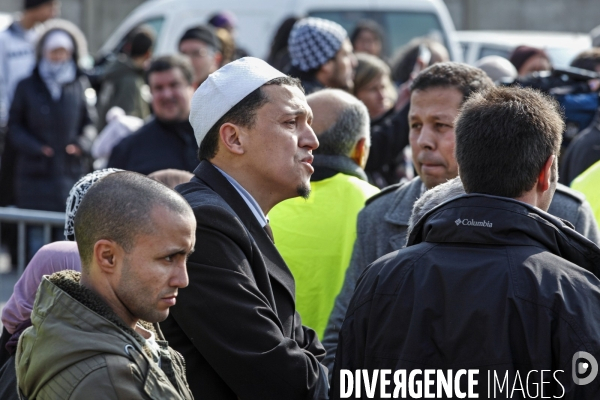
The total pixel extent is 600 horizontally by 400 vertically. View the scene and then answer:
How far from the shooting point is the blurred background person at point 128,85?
9656 millimetres

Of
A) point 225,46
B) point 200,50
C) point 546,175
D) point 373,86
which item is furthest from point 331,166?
point 225,46

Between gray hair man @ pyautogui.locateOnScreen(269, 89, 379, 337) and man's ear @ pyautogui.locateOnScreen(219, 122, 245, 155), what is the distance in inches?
34.6

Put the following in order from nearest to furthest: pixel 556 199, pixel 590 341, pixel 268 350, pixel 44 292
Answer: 1. pixel 590 341
2. pixel 44 292
3. pixel 268 350
4. pixel 556 199

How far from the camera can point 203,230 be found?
307cm

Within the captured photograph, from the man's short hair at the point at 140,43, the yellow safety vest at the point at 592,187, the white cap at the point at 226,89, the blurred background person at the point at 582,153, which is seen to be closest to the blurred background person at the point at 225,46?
the man's short hair at the point at 140,43

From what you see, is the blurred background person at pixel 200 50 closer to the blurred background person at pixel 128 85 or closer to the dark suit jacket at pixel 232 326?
the blurred background person at pixel 128 85

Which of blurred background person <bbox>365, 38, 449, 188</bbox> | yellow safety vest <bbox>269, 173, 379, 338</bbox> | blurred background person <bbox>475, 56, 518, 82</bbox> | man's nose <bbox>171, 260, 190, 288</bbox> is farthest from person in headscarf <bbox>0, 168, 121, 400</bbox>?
blurred background person <bbox>475, 56, 518, 82</bbox>

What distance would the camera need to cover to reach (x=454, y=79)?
434 cm

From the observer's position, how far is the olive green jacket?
251 centimetres

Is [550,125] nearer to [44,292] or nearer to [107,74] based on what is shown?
[44,292]

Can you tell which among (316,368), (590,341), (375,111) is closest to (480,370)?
(590,341)

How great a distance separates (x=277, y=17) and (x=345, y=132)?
6.99 meters

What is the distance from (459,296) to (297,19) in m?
6.21

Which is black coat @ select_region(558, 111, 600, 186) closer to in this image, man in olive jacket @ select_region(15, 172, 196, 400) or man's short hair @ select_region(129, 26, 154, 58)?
man in olive jacket @ select_region(15, 172, 196, 400)
